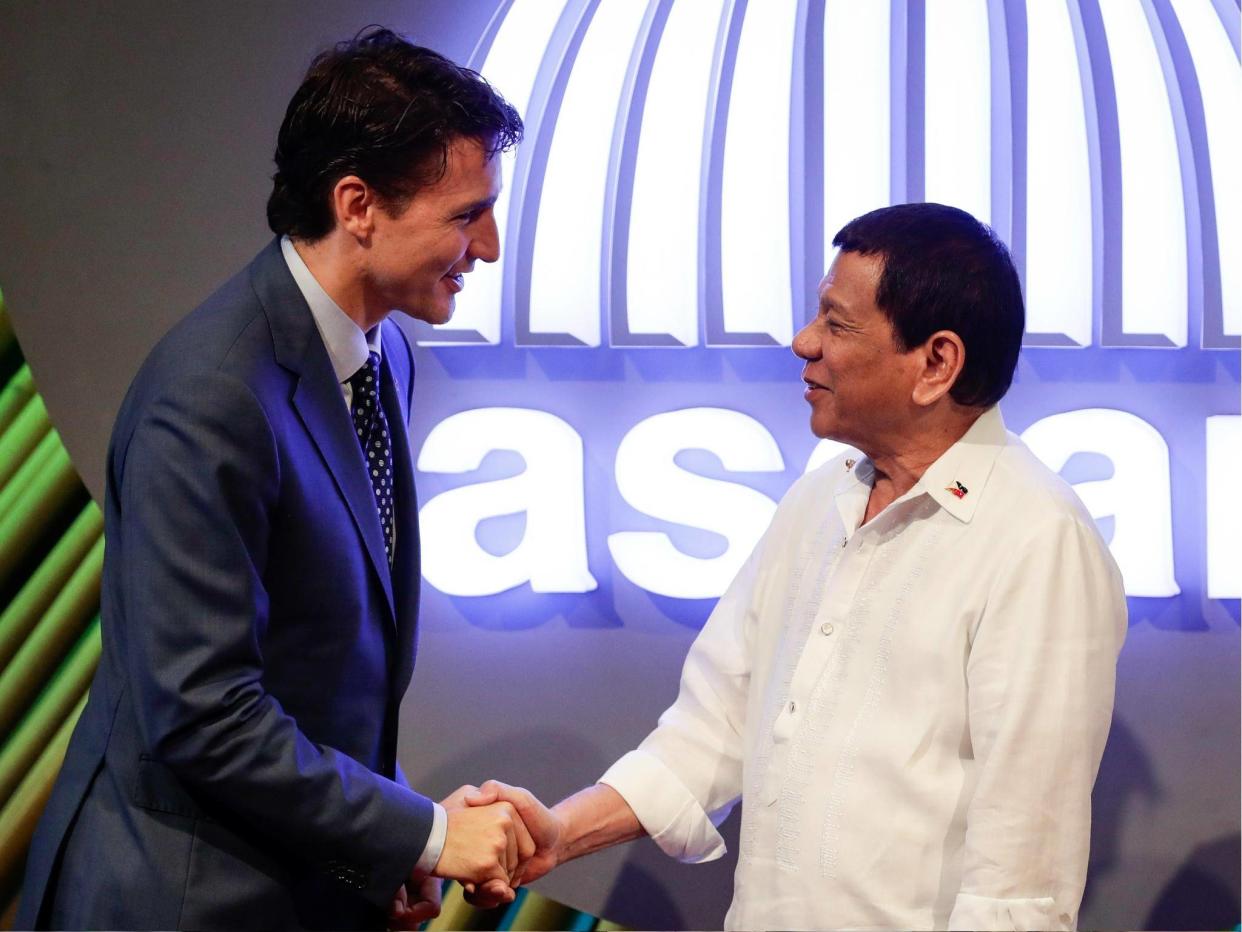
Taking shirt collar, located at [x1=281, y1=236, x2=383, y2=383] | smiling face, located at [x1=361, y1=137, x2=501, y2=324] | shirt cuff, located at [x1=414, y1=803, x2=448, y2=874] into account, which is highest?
smiling face, located at [x1=361, y1=137, x2=501, y2=324]

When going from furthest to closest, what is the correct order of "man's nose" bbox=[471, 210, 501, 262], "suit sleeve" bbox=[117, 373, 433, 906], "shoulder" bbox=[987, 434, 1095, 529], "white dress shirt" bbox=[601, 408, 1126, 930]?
"man's nose" bbox=[471, 210, 501, 262] < "shoulder" bbox=[987, 434, 1095, 529] < "white dress shirt" bbox=[601, 408, 1126, 930] < "suit sleeve" bbox=[117, 373, 433, 906]

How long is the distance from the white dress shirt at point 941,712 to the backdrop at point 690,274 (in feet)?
3.35

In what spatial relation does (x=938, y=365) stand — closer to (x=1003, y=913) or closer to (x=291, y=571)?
(x=1003, y=913)

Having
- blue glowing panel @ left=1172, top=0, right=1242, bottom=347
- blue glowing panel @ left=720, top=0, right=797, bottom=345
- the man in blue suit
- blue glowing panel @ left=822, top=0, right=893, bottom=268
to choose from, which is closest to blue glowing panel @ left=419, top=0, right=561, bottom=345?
blue glowing panel @ left=720, top=0, right=797, bottom=345

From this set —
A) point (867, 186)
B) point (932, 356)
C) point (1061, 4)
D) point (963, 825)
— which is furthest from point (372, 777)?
point (1061, 4)

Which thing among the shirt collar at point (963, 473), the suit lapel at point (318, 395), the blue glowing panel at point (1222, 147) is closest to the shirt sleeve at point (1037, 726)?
the shirt collar at point (963, 473)

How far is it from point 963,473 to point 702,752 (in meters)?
0.73

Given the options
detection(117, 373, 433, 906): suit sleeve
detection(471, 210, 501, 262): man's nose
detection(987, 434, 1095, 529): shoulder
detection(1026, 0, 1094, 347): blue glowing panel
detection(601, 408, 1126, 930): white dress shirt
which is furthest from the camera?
detection(1026, 0, 1094, 347): blue glowing panel

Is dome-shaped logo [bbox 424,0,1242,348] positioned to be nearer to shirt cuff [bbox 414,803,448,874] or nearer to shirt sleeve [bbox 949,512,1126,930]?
shirt sleeve [bbox 949,512,1126,930]

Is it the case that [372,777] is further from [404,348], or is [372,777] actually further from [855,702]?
[404,348]

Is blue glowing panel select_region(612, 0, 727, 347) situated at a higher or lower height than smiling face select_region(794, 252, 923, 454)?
higher

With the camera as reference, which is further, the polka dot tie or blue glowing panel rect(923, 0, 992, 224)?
blue glowing panel rect(923, 0, 992, 224)

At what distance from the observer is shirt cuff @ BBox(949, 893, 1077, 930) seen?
189 centimetres

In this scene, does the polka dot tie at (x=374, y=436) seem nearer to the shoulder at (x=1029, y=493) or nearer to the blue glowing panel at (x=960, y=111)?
the shoulder at (x=1029, y=493)
